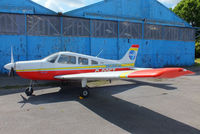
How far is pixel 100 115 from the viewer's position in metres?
5.12

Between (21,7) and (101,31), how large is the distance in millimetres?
8510

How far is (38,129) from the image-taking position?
412 cm

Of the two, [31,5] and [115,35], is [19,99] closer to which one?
[31,5]

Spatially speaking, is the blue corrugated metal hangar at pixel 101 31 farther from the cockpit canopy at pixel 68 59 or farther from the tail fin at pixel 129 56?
the cockpit canopy at pixel 68 59

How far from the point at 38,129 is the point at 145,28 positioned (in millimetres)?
19250

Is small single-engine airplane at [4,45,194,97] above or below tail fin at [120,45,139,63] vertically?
below

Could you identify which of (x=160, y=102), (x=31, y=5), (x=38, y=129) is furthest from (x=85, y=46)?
(x=38, y=129)


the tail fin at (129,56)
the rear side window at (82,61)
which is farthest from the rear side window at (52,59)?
the tail fin at (129,56)

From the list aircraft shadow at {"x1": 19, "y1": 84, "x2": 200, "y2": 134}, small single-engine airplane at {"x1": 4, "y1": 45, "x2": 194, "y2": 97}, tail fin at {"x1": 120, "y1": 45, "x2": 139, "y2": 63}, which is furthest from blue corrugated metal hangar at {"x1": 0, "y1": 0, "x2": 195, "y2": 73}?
aircraft shadow at {"x1": 19, "y1": 84, "x2": 200, "y2": 134}

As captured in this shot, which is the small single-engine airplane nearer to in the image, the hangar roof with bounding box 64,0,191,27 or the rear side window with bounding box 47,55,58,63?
the rear side window with bounding box 47,55,58,63

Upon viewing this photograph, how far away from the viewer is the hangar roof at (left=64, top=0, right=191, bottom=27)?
54.9 ft

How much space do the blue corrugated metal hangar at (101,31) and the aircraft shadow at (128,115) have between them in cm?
915

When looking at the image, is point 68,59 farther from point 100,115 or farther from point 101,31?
point 101,31

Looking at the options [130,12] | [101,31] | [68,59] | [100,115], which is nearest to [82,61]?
[68,59]
